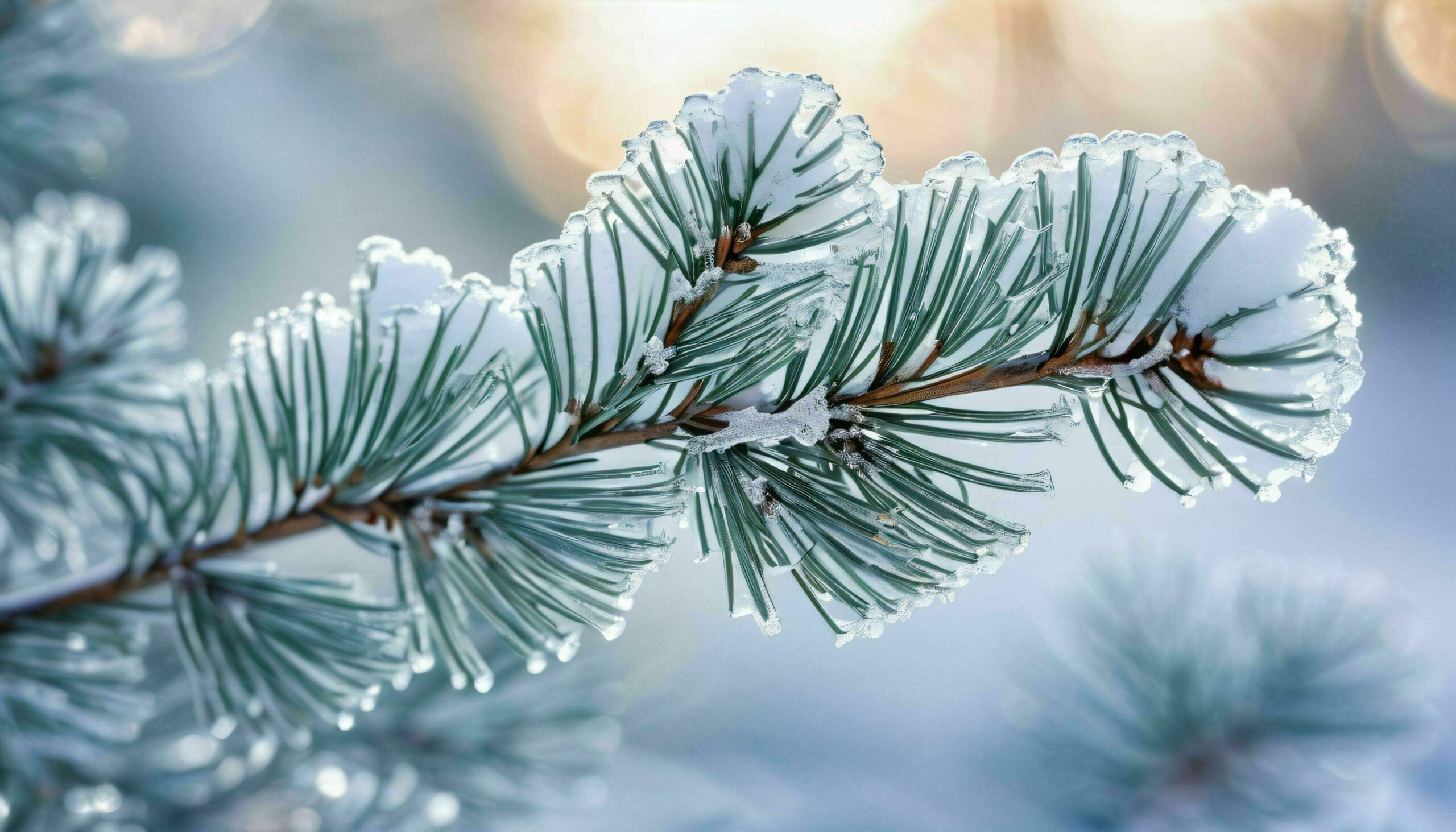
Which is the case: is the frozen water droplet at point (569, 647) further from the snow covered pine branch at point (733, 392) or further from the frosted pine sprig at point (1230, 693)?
the frosted pine sprig at point (1230, 693)

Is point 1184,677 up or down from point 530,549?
up

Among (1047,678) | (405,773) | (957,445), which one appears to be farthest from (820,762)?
(957,445)

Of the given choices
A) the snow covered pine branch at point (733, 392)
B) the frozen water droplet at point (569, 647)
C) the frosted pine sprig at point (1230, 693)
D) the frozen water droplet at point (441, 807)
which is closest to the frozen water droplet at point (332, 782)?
the frozen water droplet at point (441, 807)

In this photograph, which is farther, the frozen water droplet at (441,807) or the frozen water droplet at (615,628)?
the frozen water droplet at (441,807)

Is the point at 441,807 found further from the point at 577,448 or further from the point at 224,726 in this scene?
the point at 577,448

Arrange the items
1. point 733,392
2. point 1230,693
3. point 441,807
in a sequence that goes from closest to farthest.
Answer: point 733,392, point 441,807, point 1230,693

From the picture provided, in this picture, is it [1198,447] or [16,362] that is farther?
[16,362]

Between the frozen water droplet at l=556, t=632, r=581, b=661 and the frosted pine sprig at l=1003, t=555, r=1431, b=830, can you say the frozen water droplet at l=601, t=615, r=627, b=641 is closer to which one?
the frozen water droplet at l=556, t=632, r=581, b=661

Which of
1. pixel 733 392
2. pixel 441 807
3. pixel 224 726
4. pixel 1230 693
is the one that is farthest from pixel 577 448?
pixel 1230 693

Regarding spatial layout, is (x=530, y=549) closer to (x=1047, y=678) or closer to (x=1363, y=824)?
(x=1047, y=678)
